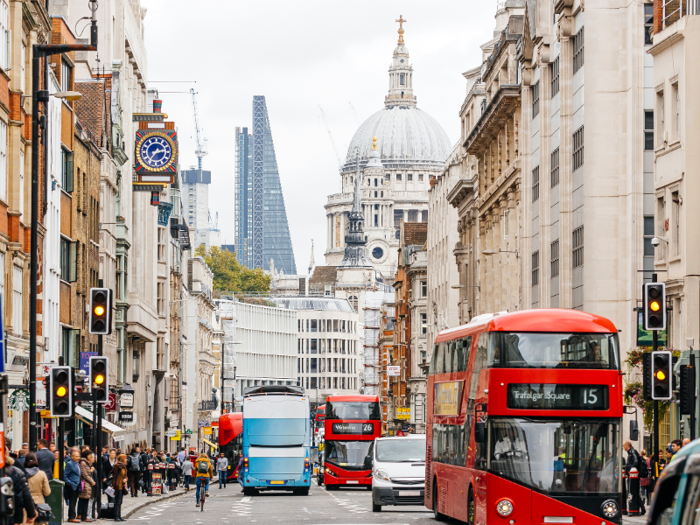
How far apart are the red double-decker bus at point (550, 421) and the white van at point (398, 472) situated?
11654 mm

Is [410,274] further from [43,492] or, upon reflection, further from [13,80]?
[43,492]

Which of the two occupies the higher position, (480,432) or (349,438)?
(480,432)

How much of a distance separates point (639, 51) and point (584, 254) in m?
7.19

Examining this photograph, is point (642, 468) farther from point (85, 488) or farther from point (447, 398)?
point (85, 488)

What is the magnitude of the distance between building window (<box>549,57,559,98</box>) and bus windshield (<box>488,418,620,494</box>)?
37.2 meters

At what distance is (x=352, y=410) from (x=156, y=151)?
61.7ft

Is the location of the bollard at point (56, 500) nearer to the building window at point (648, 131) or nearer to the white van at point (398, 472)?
the white van at point (398, 472)

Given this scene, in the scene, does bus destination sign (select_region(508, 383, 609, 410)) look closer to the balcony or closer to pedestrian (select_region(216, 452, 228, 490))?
pedestrian (select_region(216, 452, 228, 490))

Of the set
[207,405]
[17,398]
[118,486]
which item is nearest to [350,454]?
[118,486]

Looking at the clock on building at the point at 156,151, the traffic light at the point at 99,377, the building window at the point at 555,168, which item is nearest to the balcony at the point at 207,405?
the clock on building at the point at 156,151

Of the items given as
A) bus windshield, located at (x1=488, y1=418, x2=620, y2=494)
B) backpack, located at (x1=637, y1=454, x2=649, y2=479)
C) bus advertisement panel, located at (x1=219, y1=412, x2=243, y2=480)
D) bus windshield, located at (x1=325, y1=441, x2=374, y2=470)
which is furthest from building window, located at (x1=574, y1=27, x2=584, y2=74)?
bus windshield, located at (x1=488, y1=418, x2=620, y2=494)

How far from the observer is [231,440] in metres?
78.6

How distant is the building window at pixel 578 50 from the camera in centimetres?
5384

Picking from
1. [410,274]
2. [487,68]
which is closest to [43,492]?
[487,68]
